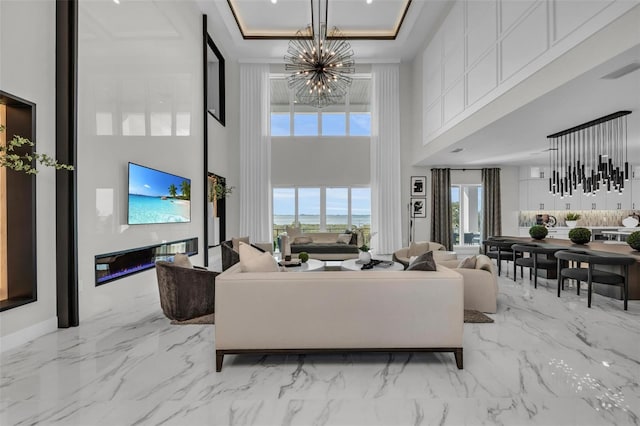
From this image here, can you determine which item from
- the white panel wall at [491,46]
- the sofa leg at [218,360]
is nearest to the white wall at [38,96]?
the sofa leg at [218,360]

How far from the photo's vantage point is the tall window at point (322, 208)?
9375 millimetres

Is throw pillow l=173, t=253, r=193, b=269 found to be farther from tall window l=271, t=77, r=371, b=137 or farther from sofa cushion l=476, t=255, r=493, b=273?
tall window l=271, t=77, r=371, b=137

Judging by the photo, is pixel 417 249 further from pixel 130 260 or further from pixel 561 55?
pixel 130 260

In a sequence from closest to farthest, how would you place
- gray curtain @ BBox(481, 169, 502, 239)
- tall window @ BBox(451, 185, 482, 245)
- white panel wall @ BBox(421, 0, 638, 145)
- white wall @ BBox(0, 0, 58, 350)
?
1. white wall @ BBox(0, 0, 58, 350)
2. white panel wall @ BBox(421, 0, 638, 145)
3. gray curtain @ BBox(481, 169, 502, 239)
4. tall window @ BBox(451, 185, 482, 245)

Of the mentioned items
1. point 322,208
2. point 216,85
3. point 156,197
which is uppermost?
point 216,85

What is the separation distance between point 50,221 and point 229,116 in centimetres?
627

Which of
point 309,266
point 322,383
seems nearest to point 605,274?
point 309,266

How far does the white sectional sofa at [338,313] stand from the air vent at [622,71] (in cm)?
272

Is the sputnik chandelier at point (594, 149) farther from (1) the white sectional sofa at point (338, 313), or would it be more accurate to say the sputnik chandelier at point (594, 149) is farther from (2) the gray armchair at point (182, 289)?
(2) the gray armchair at point (182, 289)

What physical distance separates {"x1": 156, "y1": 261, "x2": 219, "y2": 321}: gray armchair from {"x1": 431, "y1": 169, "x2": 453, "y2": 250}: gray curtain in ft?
23.0

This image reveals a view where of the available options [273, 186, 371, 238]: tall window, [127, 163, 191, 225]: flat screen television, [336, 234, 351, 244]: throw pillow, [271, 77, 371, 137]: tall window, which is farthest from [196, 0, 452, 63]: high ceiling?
[336, 234, 351, 244]: throw pillow

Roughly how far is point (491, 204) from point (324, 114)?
16.9 feet

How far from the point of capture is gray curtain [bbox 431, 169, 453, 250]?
9.17 m

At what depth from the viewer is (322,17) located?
738 cm
